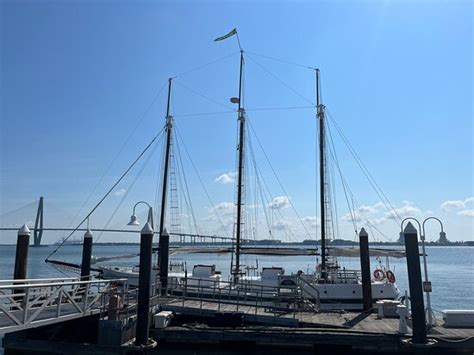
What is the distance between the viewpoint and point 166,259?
84.7 feet

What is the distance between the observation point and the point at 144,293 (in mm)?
17172

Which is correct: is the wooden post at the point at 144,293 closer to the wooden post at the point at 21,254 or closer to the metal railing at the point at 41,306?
the metal railing at the point at 41,306

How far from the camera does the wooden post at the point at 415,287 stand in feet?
54.9

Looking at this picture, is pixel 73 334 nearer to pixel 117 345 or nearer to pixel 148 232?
pixel 117 345

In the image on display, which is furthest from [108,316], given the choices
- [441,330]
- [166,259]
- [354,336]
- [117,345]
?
[441,330]

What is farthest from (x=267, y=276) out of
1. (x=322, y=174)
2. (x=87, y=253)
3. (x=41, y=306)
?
(x=41, y=306)

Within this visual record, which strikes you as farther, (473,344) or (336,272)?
(336,272)

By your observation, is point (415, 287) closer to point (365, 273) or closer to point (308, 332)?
point (308, 332)

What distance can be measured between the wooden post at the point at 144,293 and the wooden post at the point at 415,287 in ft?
34.0

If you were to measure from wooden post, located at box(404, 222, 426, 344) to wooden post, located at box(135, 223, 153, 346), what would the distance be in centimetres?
1036

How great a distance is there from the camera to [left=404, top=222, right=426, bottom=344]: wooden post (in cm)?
1672

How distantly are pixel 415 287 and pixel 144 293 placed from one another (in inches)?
422

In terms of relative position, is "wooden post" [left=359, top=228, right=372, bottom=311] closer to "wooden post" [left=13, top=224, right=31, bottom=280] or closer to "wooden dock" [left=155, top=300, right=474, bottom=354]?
"wooden dock" [left=155, top=300, right=474, bottom=354]

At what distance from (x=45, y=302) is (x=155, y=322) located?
5.49 m
